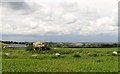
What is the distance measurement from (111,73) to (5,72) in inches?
268

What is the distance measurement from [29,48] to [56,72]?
73.7 ft

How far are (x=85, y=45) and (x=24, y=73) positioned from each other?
40039 millimetres

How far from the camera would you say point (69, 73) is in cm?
1697

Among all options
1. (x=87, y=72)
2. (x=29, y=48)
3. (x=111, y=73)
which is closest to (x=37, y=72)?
(x=87, y=72)

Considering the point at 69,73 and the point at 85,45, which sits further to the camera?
the point at 85,45

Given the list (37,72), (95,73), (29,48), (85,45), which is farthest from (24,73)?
(85,45)

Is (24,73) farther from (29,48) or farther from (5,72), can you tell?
(29,48)

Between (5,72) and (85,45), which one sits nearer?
(5,72)

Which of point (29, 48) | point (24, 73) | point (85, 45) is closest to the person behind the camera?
point (24, 73)

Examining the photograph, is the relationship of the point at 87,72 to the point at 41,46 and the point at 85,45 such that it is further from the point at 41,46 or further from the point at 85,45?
the point at 85,45

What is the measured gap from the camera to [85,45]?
56.2 m

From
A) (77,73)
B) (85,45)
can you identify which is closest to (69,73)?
(77,73)

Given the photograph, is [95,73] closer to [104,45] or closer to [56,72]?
[56,72]

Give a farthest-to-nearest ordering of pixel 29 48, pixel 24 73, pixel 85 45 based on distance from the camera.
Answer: pixel 85 45
pixel 29 48
pixel 24 73
